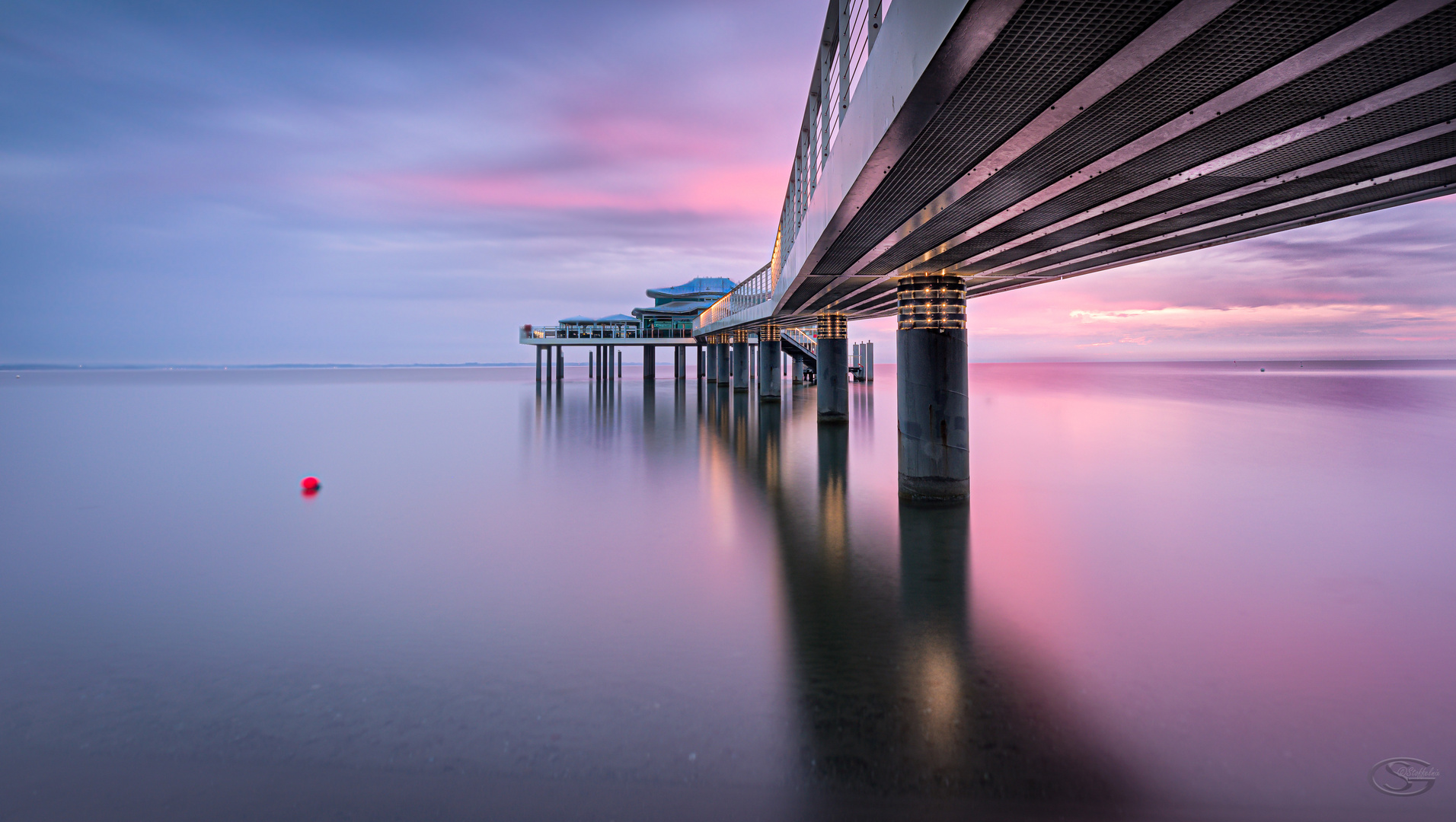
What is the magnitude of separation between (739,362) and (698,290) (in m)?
33.6

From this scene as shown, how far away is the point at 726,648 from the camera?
673cm

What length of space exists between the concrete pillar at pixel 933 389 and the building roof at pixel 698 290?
2607 inches

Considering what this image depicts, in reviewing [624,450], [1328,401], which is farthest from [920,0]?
[1328,401]

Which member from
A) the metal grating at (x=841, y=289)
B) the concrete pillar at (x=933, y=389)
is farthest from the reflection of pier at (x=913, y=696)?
the metal grating at (x=841, y=289)

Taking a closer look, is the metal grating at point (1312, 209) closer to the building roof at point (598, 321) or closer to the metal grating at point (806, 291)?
the metal grating at point (806, 291)

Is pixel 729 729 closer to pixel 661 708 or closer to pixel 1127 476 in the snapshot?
pixel 661 708

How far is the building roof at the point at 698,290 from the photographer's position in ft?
263

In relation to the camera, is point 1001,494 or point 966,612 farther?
point 1001,494

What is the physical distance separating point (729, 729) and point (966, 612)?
12.1 feet

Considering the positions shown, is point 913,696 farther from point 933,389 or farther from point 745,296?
point 745,296

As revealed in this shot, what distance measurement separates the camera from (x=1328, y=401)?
4450 cm

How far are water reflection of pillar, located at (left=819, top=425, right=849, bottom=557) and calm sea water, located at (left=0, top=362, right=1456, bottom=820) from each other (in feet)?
0.40

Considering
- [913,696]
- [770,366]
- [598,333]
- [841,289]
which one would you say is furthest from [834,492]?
[598,333]

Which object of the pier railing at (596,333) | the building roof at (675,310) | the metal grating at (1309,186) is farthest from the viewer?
the building roof at (675,310)
